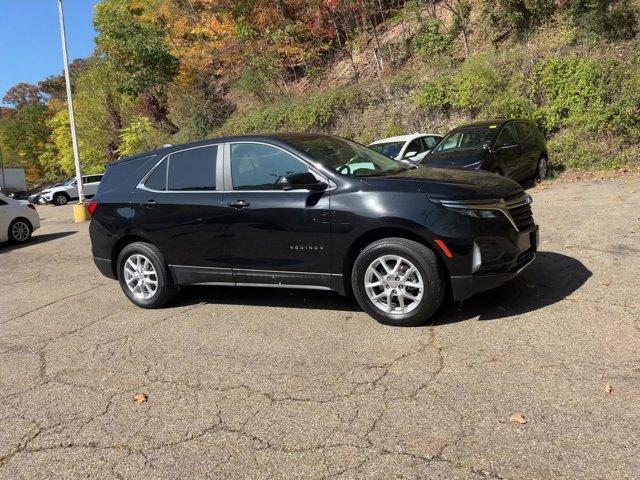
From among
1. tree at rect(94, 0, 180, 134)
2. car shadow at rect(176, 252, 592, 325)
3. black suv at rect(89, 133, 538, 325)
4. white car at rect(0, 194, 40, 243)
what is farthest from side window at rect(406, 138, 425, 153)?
tree at rect(94, 0, 180, 134)

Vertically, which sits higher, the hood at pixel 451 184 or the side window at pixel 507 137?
the side window at pixel 507 137

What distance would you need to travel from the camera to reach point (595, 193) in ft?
33.7

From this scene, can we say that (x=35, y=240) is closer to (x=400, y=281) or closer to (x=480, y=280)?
(x=400, y=281)

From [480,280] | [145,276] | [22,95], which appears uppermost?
[22,95]

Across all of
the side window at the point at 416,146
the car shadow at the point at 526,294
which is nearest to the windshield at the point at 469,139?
the side window at the point at 416,146

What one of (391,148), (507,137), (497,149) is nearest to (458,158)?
(497,149)

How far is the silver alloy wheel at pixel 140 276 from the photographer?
6004 mm

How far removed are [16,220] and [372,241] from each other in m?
11.6

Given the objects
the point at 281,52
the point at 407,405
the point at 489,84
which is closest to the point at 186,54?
the point at 281,52

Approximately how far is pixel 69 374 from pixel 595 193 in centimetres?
944

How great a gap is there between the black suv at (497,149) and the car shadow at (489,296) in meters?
4.74

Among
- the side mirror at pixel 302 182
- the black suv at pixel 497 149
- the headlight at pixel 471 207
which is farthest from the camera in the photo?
the black suv at pixel 497 149

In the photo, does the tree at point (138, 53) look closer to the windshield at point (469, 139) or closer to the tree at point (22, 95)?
the windshield at point (469, 139)

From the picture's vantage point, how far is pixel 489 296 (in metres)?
5.25
